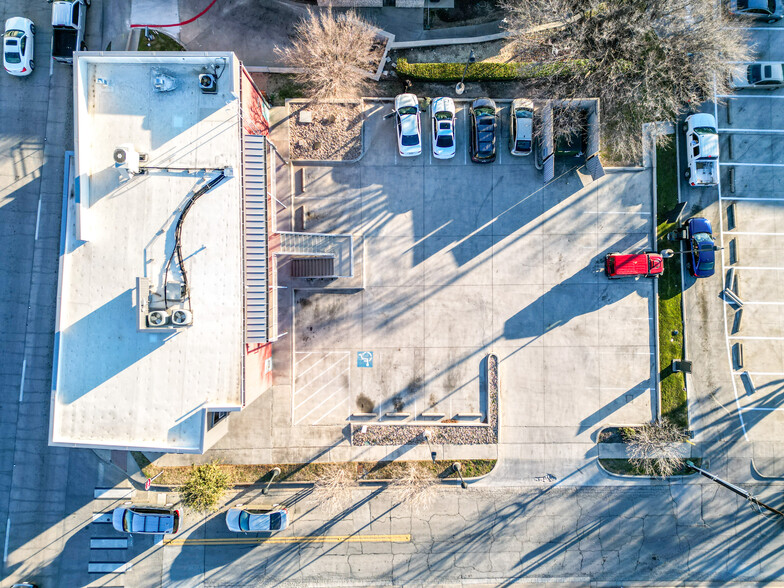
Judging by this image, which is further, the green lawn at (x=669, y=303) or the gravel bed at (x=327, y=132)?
the green lawn at (x=669, y=303)

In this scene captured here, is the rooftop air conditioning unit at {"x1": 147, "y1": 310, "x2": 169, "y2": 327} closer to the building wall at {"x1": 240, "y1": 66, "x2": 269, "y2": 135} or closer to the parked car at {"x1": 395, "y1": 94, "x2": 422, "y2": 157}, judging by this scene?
the building wall at {"x1": 240, "y1": 66, "x2": 269, "y2": 135}

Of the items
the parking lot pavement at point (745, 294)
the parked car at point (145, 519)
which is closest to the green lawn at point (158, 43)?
the parked car at point (145, 519)

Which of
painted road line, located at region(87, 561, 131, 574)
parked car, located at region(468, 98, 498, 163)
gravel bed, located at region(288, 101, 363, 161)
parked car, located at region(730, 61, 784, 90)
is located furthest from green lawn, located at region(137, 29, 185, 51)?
parked car, located at region(730, 61, 784, 90)

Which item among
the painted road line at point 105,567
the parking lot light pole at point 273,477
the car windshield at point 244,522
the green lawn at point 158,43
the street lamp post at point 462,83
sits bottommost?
the painted road line at point 105,567

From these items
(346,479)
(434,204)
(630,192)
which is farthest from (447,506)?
(630,192)

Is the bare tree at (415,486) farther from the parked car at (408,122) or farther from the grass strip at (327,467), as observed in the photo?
the parked car at (408,122)

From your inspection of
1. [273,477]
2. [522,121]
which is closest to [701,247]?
[522,121]
